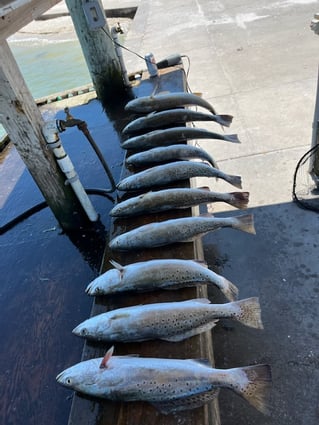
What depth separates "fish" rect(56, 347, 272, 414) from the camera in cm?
214

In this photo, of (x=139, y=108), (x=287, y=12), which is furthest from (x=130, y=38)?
(x=139, y=108)

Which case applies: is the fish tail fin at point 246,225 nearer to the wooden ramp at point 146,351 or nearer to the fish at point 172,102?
the wooden ramp at point 146,351

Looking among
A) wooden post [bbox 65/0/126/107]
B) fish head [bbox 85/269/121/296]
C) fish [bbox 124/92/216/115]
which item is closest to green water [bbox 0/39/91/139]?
wooden post [bbox 65/0/126/107]

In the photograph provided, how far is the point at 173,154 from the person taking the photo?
420 cm

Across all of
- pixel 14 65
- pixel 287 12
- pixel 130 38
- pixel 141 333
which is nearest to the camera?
pixel 141 333

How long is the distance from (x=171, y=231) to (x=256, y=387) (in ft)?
5.00

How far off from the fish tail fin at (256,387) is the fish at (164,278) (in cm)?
65

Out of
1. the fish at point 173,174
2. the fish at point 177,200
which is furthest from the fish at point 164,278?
the fish at point 173,174

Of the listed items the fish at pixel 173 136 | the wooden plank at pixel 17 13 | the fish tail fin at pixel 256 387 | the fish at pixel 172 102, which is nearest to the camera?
the fish tail fin at pixel 256 387

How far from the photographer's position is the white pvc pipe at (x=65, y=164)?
12.1 feet

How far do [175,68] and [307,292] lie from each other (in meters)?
5.42

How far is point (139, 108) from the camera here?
17.7ft

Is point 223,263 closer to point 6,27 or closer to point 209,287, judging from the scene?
point 209,287

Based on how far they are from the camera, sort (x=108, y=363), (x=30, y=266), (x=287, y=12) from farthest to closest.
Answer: (x=287, y=12)
(x=30, y=266)
(x=108, y=363)
